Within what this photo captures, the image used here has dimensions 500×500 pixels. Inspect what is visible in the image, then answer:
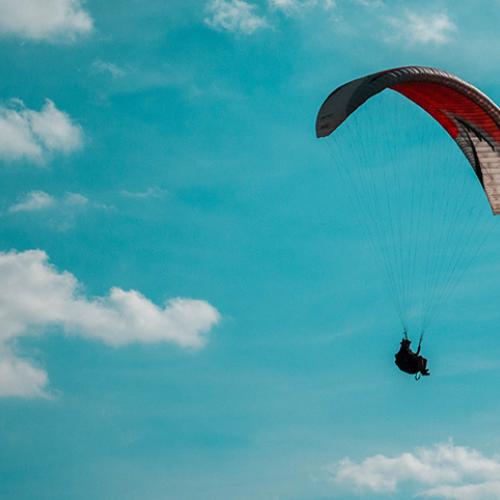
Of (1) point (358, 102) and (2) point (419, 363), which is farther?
(2) point (419, 363)

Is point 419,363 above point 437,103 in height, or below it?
below

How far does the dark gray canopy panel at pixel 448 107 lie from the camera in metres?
43.4

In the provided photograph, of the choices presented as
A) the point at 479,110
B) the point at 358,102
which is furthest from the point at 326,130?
the point at 479,110

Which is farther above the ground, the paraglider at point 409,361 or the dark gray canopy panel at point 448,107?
the dark gray canopy panel at point 448,107

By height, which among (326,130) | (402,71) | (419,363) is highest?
(402,71)

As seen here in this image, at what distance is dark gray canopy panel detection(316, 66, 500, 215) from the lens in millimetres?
43375

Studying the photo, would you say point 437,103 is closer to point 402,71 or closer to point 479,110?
point 479,110

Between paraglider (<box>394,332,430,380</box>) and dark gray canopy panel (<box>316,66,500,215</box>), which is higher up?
dark gray canopy panel (<box>316,66,500,215</box>)

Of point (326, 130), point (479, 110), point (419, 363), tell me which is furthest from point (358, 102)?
point (419, 363)

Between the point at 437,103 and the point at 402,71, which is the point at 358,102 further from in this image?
the point at 437,103

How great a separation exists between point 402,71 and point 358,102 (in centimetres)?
276

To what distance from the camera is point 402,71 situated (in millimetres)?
44812

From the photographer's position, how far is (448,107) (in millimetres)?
49156

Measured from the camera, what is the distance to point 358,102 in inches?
1694
